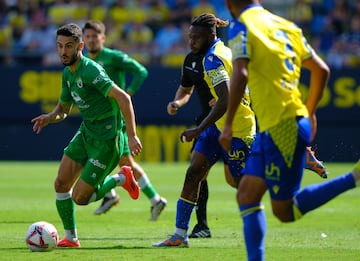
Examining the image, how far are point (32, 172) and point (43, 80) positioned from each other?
4.19 m

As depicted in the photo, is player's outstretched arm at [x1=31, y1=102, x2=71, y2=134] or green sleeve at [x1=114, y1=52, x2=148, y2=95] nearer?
player's outstretched arm at [x1=31, y1=102, x2=71, y2=134]

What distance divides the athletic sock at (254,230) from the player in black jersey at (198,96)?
9.89 feet

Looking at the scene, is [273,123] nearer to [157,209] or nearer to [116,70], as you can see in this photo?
[157,209]

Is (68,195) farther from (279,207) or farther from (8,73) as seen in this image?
(8,73)

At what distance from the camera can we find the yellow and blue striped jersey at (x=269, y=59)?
667 cm

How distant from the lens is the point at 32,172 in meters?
21.8

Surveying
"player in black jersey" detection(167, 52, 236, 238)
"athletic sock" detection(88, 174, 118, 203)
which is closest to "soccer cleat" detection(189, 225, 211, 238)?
"player in black jersey" detection(167, 52, 236, 238)

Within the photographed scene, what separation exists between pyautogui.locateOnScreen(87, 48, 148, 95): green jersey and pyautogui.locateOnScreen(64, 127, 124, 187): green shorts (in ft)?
12.2

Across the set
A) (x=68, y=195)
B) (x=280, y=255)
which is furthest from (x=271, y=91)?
(x=68, y=195)

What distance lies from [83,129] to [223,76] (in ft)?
5.42

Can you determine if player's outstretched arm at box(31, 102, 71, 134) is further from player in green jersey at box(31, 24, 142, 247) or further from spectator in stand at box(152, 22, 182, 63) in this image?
spectator in stand at box(152, 22, 182, 63)

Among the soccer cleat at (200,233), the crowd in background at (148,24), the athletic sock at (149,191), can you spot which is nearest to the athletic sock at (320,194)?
the soccer cleat at (200,233)

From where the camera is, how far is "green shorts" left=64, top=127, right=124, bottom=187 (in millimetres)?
9602

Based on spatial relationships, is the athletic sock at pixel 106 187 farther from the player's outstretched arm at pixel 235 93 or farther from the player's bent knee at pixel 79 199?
the player's outstretched arm at pixel 235 93
